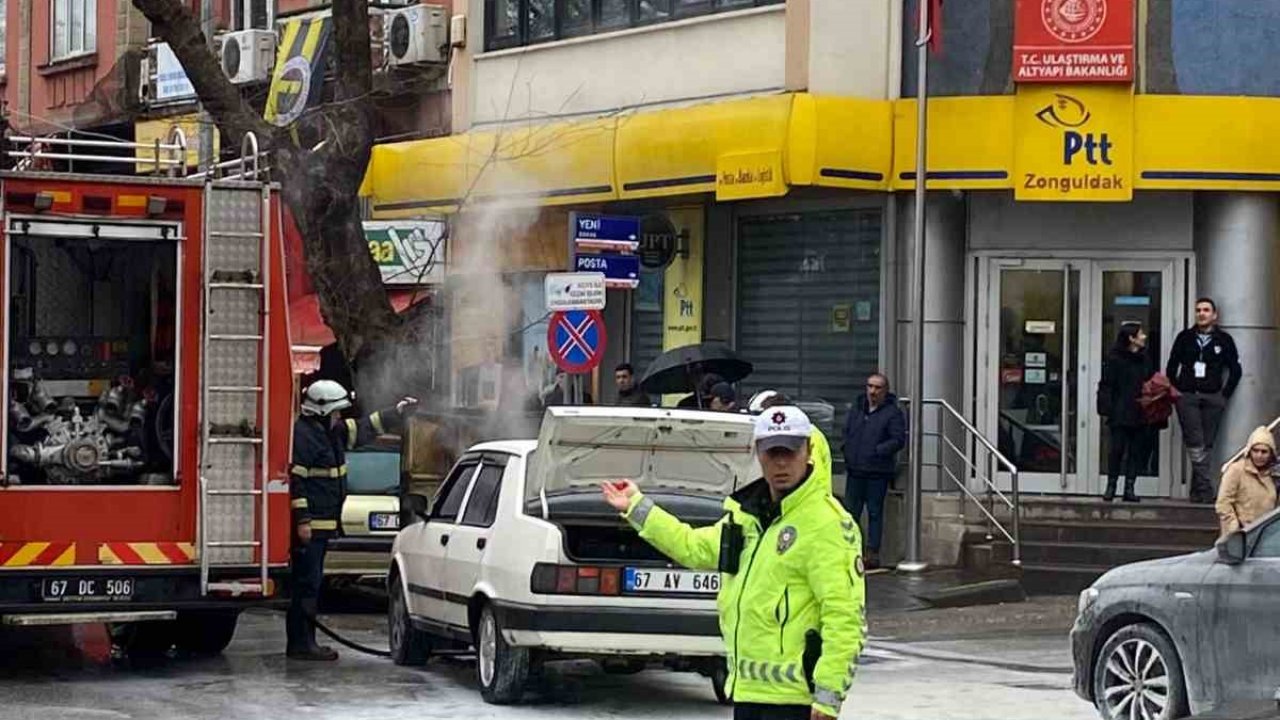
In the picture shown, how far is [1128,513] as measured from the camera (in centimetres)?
2109

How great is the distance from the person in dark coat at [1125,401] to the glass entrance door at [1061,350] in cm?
52

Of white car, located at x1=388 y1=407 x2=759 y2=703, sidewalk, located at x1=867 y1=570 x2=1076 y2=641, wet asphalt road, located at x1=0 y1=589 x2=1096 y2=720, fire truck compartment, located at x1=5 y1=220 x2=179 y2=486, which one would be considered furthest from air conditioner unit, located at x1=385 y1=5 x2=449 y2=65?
white car, located at x1=388 y1=407 x2=759 y2=703

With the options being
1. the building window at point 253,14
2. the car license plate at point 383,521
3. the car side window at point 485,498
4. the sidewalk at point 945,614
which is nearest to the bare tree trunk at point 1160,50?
the sidewalk at point 945,614

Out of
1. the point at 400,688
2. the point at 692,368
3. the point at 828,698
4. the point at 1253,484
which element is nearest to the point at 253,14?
the point at 692,368

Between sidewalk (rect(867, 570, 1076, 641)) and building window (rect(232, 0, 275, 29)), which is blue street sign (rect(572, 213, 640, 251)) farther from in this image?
building window (rect(232, 0, 275, 29))

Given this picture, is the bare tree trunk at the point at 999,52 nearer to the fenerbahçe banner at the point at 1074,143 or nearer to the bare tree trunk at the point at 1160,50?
the fenerbahçe banner at the point at 1074,143

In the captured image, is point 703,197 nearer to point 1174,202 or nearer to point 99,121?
point 1174,202

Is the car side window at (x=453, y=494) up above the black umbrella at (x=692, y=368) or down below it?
below

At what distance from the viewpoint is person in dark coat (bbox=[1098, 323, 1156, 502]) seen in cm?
2120

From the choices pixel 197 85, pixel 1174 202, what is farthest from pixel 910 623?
pixel 197 85

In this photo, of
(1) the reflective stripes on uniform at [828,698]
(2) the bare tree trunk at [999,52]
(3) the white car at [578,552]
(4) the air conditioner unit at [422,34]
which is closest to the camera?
(1) the reflective stripes on uniform at [828,698]

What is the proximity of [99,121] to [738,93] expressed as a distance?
15.3m

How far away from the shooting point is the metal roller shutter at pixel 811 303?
2264 centimetres

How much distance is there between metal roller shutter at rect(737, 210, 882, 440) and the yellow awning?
1.31m
